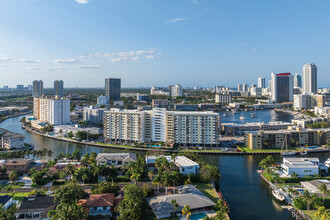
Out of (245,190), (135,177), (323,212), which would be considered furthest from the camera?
(245,190)

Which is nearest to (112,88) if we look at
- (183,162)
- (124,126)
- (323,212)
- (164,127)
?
(124,126)

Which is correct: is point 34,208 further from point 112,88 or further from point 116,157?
point 112,88

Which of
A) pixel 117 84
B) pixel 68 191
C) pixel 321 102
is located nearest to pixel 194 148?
pixel 68 191

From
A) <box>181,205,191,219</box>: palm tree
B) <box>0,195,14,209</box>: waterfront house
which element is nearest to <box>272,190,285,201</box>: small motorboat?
<box>181,205,191,219</box>: palm tree

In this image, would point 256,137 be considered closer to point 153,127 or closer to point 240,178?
point 240,178

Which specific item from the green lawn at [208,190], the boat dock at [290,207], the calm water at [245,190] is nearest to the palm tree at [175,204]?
the green lawn at [208,190]

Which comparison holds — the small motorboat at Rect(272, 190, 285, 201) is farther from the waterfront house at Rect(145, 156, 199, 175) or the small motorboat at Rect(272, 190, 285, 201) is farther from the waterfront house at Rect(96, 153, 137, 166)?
the waterfront house at Rect(96, 153, 137, 166)
